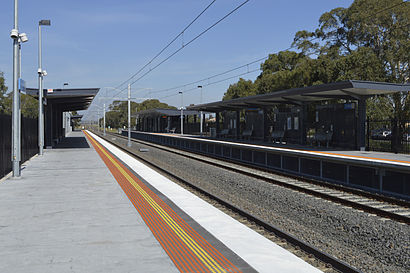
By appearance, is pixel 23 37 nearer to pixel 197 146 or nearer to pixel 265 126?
pixel 197 146

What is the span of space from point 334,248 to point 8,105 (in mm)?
81204

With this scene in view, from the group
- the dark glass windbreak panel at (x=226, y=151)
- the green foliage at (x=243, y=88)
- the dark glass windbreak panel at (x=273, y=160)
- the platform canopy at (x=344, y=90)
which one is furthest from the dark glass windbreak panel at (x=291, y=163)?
the green foliage at (x=243, y=88)

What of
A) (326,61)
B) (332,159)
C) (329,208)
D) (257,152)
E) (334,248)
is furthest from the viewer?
(326,61)

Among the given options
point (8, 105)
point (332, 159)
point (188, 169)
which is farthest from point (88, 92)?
point (8, 105)

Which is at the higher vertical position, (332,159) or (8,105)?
(8,105)

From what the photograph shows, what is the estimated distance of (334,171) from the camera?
529 inches

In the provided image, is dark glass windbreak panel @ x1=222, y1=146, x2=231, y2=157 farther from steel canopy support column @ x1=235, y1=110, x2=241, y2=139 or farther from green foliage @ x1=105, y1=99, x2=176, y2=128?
green foliage @ x1=105, y1=99, x2=176, y2=128

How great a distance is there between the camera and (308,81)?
131ft

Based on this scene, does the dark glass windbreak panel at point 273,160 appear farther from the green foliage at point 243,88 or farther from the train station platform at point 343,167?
the green foliage at point 243,88

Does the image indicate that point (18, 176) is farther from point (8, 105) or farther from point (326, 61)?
point (8, 105)

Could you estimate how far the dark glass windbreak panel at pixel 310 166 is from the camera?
14458 millimetres

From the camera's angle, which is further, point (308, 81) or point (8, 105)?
point (8, 105)

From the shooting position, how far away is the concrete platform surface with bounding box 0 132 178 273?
16.0 feet

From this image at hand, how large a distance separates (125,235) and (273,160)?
1241cm
